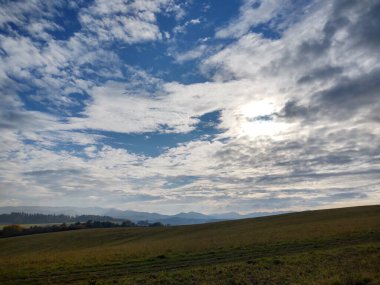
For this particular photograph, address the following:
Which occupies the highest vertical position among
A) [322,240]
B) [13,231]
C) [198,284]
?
[13,231]

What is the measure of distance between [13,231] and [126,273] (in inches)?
4565

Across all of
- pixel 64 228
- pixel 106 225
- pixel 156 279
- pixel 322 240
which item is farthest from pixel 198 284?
pixel 106 225

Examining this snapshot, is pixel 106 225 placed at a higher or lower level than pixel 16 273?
higher

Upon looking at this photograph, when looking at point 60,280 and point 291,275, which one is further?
point 60,280

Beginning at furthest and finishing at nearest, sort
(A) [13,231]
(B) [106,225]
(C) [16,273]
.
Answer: (B) [106,225]
(A) [13,231]
(C) [16,273]

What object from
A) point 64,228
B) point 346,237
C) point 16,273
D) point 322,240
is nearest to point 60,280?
point 16,273

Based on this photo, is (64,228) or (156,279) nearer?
(156,279)

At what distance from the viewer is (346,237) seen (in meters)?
32.2

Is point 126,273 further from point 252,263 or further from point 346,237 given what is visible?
point 346,237

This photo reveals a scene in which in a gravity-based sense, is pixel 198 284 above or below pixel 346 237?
below

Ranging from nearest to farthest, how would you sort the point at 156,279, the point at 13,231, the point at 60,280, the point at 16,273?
1. the point at 156,279
2. the point at 60,280
3. the point at 16,273
4. the point at 13,231

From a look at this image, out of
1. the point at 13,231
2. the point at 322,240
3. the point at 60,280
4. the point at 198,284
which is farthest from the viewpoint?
the point at 13,231

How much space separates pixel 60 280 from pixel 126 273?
4114 mm

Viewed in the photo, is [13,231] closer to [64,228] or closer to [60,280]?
[64,228]
